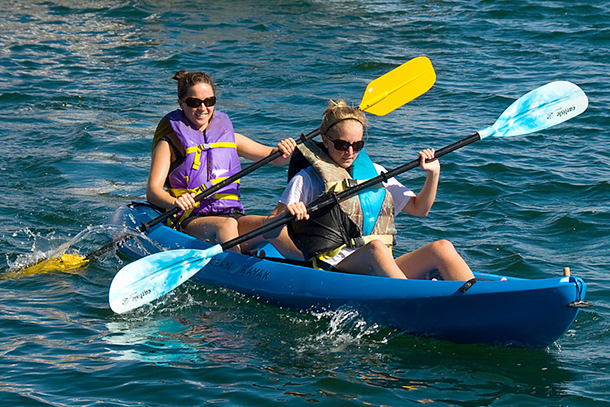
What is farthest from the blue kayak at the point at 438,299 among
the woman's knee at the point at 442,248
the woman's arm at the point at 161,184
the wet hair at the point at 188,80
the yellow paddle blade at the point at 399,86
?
the yellow paddle blade at the point at 399,86

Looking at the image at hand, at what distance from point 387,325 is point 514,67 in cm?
672

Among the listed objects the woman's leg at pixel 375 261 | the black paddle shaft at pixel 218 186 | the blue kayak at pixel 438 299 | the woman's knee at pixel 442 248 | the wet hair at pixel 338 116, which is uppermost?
the wet hair at pixel 338 116

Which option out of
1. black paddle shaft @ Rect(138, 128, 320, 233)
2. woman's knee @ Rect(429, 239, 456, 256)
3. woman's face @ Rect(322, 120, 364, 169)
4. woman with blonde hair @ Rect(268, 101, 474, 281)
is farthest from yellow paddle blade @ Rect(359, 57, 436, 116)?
woman's knee @ Rect(429, 239, 456, 256)

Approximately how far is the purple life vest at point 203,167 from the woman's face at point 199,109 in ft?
0.20

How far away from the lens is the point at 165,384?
360 cm

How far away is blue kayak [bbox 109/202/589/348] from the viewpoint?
369cm

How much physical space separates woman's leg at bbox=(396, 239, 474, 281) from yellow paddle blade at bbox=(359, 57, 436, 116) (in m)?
1.87

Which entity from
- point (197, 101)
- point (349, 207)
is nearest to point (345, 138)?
point (349, 207)

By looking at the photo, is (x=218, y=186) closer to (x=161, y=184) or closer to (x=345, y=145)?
(x=161, y=184)

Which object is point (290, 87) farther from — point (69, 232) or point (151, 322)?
point (151, 322)

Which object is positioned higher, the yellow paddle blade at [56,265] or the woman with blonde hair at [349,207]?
the woman with blonde hair at [349,207]

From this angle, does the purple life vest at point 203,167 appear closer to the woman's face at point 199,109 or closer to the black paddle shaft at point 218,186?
the woman's face at point 199,109

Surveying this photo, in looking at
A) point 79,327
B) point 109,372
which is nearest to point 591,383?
point 109,372

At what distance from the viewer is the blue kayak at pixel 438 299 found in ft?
12.1
